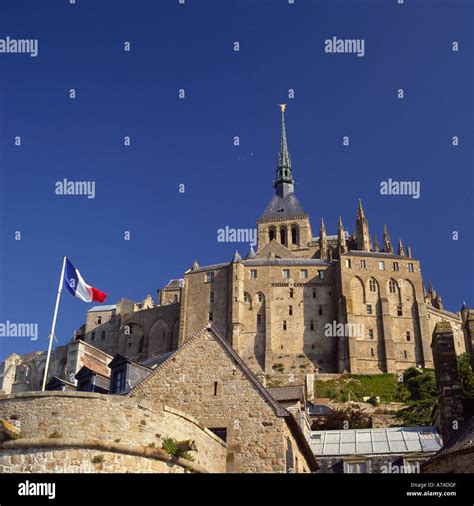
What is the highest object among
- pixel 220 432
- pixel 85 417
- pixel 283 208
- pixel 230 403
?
pixel 283 208

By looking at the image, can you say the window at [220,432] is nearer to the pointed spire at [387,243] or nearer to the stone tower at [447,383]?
the stone tower at [447,383]

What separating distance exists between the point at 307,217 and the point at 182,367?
11442 cm

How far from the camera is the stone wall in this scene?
49.8 feet

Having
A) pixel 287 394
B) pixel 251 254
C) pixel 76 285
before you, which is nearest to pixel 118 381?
pixel 76 285

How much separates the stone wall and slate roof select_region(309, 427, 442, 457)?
45.1 feet

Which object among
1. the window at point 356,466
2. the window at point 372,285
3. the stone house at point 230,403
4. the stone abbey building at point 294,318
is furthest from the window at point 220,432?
the window at point 372,285

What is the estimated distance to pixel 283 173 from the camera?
151875 millimetres

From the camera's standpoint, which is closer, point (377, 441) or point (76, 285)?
point (76, 285)

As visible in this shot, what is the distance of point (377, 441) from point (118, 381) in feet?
35.4

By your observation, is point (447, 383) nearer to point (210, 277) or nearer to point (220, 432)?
point (220, 432)

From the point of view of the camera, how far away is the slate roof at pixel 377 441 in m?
28.1
